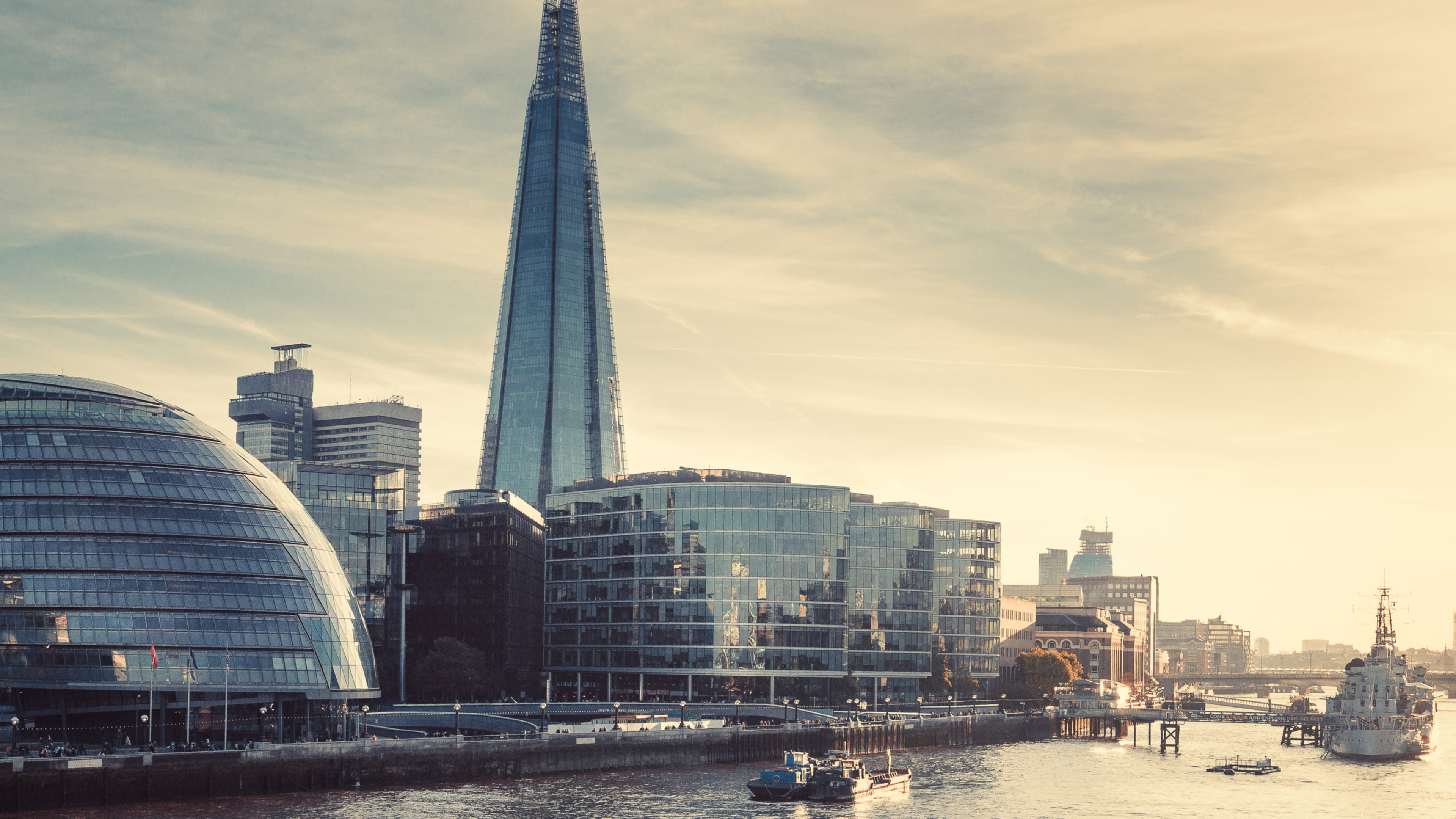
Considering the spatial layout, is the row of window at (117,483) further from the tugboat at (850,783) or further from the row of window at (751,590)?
the row of window at (751,590)

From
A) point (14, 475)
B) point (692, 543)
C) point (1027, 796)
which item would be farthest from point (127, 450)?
point (692, 543)

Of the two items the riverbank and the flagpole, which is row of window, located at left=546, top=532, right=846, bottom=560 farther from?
the flagpole

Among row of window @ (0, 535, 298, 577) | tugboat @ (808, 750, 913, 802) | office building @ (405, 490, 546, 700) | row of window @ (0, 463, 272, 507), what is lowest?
tugboat @ (808, 750, 913, 802)

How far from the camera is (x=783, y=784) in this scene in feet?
366

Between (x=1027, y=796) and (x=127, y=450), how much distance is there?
244 feet

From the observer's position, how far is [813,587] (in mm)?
196625

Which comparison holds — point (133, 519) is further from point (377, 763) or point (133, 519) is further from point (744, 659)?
point (744, 659)

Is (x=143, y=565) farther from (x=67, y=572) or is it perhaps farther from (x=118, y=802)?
(x=118, y=802)

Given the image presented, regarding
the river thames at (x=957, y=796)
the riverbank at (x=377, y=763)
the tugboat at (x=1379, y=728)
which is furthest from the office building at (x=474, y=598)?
the tugboat at (x=1379, y=728)

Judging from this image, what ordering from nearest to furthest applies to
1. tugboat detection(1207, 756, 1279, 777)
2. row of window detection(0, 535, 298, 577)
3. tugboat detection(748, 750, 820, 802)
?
1. row of window detection(0, 535, 298, 577)
2. tugboat detection(748, 750, 820, 802)
3. tugboat detection(1207, 756, 1279, 777)

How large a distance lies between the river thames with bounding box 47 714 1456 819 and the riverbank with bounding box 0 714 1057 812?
1245 millimetres

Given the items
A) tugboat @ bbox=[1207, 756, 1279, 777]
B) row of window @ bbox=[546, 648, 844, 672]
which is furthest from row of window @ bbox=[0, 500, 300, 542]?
tugboat @ bbox=[1207, 756, 1279, 777]

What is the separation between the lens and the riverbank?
8975 centimetres

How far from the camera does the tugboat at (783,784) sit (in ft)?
365
